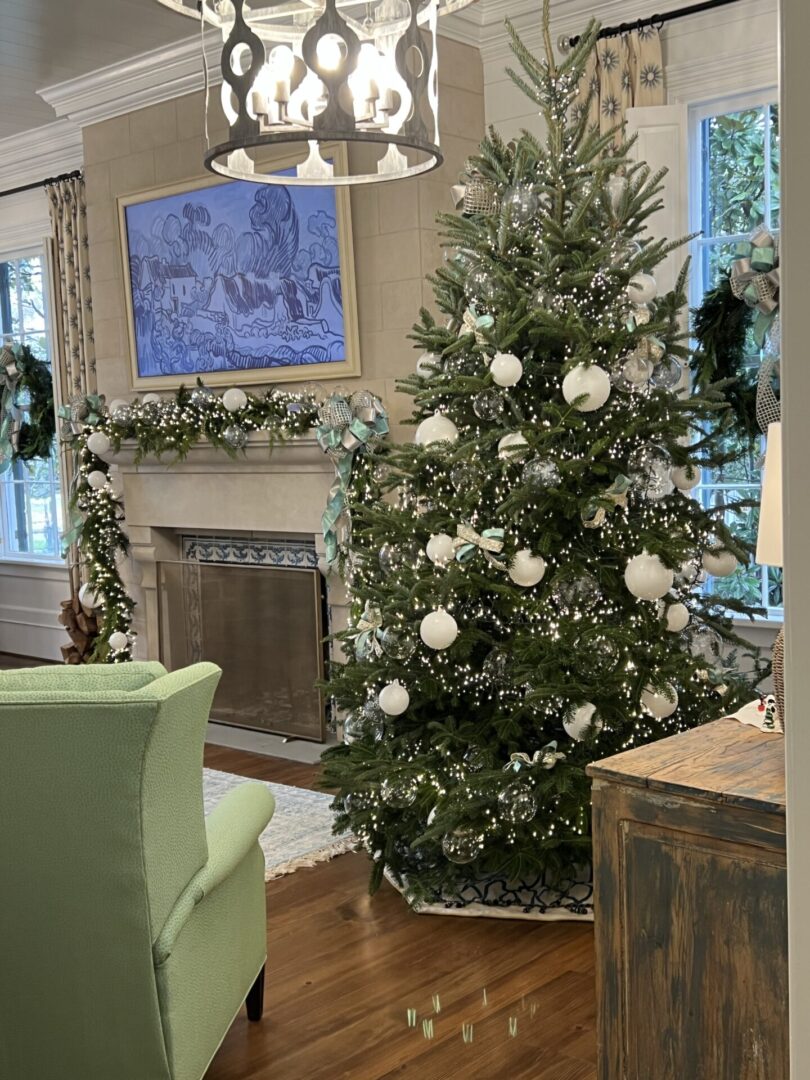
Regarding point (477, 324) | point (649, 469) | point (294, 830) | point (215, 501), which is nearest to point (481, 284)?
point (477, 324)

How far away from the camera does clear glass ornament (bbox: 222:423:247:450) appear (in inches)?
205

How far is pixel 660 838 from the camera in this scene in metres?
1.93

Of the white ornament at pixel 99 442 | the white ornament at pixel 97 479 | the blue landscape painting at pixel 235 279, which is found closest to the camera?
the blue landscape painting at pixel 235 279

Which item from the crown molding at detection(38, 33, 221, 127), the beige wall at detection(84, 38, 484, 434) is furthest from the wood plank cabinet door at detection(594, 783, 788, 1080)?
the crown molding at detection(38, 33, 221, 127)

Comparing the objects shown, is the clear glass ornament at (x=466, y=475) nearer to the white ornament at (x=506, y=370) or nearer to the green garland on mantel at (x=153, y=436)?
the white ornament at (x=506, y=370)

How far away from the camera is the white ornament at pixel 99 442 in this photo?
19.1 feet

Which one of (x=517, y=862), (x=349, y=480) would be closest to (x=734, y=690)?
(x=517, y=862)

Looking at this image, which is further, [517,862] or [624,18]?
[624,18]

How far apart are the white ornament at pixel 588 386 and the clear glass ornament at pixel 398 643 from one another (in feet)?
2.63

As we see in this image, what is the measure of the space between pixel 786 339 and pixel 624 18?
13.1 feet

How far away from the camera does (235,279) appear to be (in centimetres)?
535

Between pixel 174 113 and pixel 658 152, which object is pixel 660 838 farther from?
pixel 174 113

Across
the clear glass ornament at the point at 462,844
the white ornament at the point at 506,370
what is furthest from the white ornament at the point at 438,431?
the clear glass ornament at the point at 462,844

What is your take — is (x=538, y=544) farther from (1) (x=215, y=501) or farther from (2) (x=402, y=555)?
(1) (x=215, y=501)
